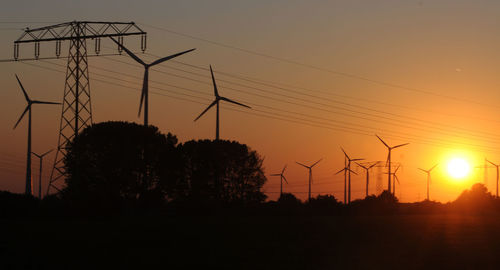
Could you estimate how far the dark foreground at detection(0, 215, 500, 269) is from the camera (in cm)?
6003

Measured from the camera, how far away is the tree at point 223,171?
16712 cm

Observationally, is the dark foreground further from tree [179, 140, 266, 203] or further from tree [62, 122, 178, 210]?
tree [179, 140, 266, 203]

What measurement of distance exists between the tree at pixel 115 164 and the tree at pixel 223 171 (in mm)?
16712

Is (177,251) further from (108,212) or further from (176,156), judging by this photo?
(176,156)

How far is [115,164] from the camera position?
460 ft

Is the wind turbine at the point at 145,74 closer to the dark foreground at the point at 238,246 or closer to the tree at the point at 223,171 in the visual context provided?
the dark foreground at the point at 238,246

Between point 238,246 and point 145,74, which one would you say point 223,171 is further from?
point 238,246

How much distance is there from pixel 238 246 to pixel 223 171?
3826 inches

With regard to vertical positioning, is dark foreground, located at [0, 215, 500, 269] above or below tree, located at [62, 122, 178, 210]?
below

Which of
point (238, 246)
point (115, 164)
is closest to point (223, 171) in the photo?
point (115, 164)

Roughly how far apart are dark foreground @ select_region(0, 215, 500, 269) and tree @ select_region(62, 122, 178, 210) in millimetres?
33868

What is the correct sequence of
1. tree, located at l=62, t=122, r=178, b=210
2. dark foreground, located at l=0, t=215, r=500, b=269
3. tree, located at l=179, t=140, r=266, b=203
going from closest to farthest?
dark foreground, located at l=0, t=215, r=500, b=269
tree, located at l=62, t=122, r=178, b=210
tree, located at l=179, t=140, r=266, b=203

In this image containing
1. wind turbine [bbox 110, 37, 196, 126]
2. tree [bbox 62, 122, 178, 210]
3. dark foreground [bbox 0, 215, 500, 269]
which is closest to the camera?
dark foreground [bbox 0, 215, 500, 269]

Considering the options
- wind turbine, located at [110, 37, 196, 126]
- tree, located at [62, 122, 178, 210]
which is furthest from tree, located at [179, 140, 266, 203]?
wind turbine, located at [110, 37, 196, 126]
